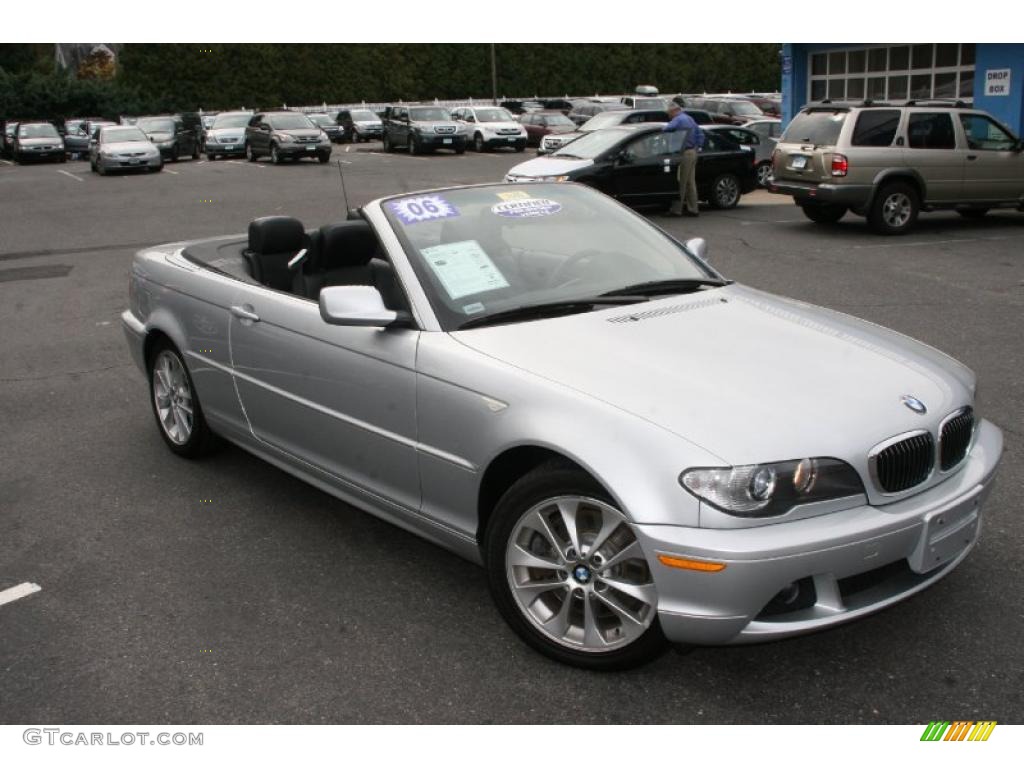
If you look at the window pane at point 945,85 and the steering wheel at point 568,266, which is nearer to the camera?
the steering wheel at point 568,266

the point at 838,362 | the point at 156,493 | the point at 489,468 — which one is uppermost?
the point at 838,362

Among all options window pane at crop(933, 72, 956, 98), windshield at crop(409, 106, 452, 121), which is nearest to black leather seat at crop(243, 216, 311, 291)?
window pane at crop(933, 72, 956, 98)

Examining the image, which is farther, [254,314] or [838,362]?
[254,314]

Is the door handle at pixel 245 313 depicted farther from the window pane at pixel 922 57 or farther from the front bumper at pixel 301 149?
the front bumper at pixel 301 149

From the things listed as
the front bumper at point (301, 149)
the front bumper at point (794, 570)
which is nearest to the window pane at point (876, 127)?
the front bumper at point (794, 570)

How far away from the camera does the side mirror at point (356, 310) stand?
12.6 feet

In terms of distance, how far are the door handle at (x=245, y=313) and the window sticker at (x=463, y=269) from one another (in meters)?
0.96

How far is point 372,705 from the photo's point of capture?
3.26 m

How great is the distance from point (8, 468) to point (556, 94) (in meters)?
57.9

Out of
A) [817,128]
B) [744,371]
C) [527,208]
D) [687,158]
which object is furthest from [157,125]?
[744,371]

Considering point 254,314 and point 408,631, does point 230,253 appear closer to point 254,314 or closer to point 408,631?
point 254,314

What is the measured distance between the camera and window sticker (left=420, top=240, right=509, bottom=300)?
13.3 feet

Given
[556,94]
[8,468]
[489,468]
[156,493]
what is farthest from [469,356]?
[556,94]

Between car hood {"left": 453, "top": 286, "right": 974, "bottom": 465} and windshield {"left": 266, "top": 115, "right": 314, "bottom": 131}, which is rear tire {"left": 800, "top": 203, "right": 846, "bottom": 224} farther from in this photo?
windshield {"left": 266, "top": 115, "right": 314, "bottom": 131}
